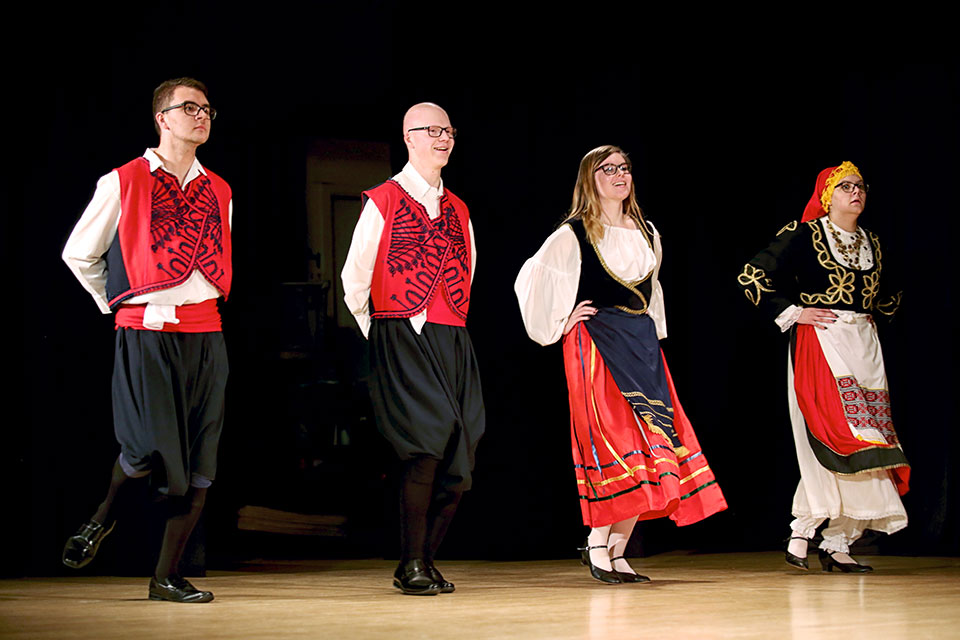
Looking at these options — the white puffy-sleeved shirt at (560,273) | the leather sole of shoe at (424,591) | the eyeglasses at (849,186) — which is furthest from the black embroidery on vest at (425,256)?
the eyeglasses at (849,186)

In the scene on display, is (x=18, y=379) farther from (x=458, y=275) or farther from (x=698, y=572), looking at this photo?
(x=698, y=572)

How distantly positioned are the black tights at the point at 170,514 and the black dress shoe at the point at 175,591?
2 cm

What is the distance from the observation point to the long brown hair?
4.22m

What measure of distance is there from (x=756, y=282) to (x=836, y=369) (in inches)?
18.4

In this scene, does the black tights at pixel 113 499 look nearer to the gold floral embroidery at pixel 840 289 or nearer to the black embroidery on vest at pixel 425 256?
the black embroidery on vest at pixel 425 256

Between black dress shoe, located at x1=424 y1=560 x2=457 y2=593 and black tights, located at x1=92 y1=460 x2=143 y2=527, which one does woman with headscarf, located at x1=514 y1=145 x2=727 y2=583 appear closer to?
black dress shoe, located at x1=424 y1=560 x2=457 y2=593

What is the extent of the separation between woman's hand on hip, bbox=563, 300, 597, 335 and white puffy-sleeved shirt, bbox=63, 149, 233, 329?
1.30m

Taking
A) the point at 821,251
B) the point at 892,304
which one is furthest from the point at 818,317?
the point at 892,304

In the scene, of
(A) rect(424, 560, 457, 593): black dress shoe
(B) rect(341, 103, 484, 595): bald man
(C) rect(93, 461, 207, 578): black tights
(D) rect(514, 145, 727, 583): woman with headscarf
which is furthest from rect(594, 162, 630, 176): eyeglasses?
(C) rect(93, 461, 207, 578): black tights

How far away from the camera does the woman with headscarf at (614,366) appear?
4.00 m

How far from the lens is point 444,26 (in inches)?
199

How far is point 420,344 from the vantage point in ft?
12.0

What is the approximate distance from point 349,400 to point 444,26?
1644mm

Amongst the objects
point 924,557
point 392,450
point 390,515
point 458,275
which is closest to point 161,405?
point 392,450
